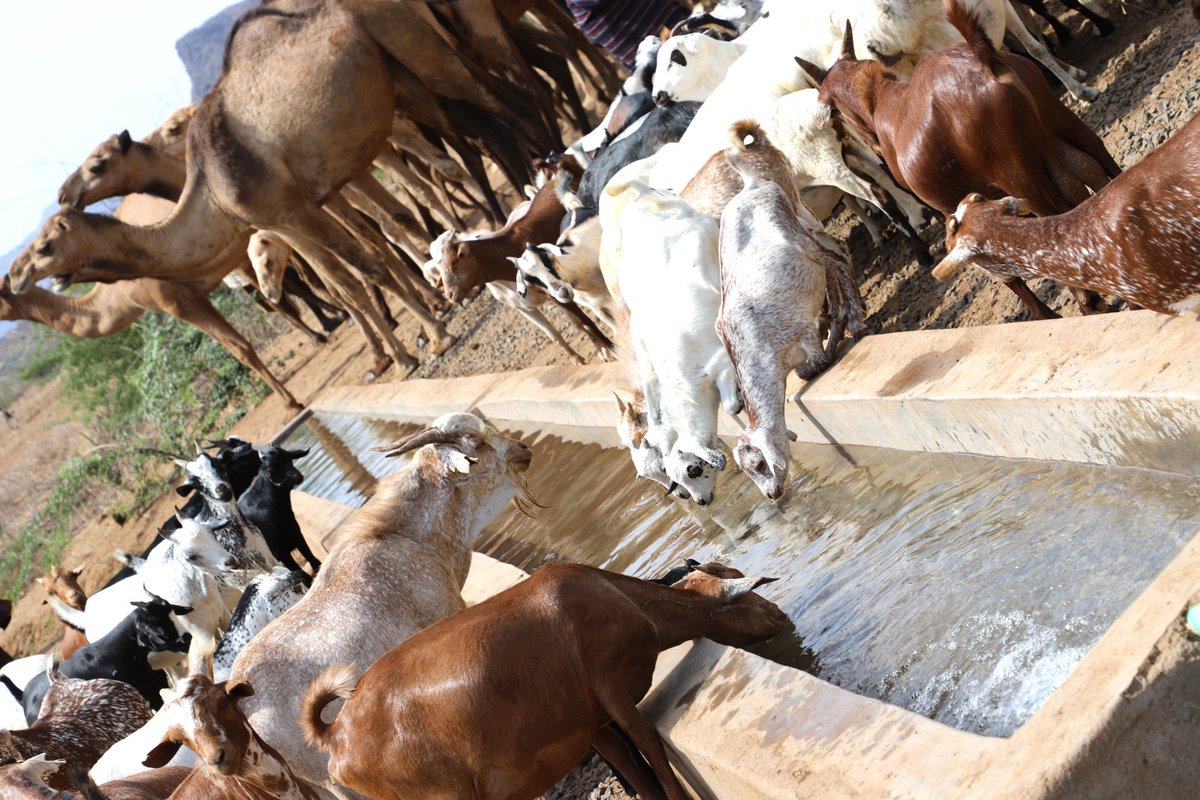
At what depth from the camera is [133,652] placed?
7117 mm

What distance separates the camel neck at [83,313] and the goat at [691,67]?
423 inches

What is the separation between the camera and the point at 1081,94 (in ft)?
20.1

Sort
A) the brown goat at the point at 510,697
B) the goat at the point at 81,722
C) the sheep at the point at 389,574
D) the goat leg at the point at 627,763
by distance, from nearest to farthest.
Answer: the brown goat at the point at 510,697, the goat leg at the point at 627,763, the sheep at the point at 389,574, the goat at the point at 81,722

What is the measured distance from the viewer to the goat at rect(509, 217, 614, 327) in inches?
312

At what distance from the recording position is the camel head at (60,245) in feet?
41.8

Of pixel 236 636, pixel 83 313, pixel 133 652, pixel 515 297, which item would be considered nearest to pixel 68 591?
pixel 133 652

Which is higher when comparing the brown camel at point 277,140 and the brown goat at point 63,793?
the brown camel at point 277,140

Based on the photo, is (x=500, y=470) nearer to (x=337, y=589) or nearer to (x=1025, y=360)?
(x=337, y=589)

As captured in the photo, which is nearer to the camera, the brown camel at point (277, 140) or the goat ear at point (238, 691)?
the goat ear at point (238, 691)

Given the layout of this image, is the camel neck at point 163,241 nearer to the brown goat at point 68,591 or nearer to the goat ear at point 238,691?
the brown goat at point 68,591

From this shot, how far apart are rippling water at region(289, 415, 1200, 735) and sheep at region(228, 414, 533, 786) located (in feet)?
2.45

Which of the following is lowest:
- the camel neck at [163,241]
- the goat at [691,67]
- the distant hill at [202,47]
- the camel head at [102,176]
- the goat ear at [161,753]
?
the goat ear at [161,753]

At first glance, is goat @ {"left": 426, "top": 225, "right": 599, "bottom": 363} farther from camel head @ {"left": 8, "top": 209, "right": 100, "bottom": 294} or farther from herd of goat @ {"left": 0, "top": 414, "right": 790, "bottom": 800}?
camel head @ {"left": 8, "top": 209, "right": 100, "bottom": 294}

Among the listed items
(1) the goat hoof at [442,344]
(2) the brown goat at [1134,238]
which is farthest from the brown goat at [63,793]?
(1) the goat hoof at [442,344]
